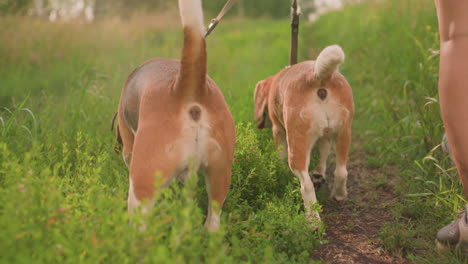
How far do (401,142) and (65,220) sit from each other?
11.5ft

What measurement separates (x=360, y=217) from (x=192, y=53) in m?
2.06

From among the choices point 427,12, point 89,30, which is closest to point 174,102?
point 427,12

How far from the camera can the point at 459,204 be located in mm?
3055

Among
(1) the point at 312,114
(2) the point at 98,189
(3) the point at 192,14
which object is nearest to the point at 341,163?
(1) the point at 312,114

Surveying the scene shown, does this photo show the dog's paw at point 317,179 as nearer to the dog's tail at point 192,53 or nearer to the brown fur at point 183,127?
the brown fur at point 183,127

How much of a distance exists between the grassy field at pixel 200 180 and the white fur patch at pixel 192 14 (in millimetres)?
810

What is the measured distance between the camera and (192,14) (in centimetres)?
215

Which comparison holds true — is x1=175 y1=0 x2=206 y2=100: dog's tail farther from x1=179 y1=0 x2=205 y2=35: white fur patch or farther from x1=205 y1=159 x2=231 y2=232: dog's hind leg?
x1=205 y1=159 x2=231 y2=232: dog's hind leg

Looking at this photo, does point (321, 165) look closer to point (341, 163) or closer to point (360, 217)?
point (341, 163)

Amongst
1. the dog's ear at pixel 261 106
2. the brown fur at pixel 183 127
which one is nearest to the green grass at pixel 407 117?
the dog's ear at pixel 261 106

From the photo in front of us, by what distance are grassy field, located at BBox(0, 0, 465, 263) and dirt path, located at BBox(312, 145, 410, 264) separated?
0.10m

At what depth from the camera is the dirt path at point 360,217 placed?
2865 millimetres

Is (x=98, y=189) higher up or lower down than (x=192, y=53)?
lower down

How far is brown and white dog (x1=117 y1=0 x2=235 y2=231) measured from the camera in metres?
2.15
